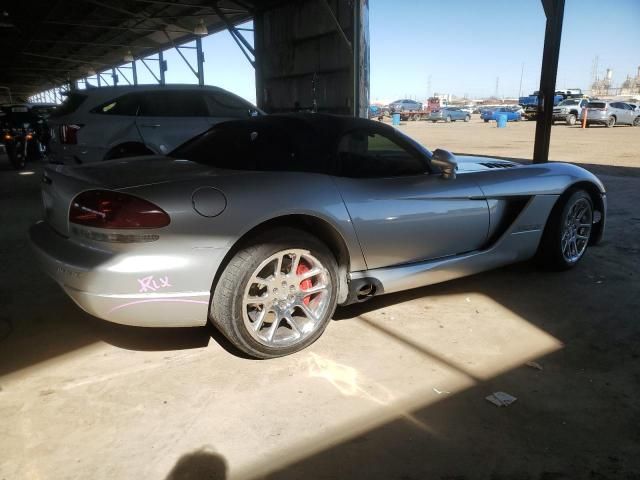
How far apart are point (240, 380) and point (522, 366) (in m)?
1.49

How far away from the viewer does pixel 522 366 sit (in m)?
2.61

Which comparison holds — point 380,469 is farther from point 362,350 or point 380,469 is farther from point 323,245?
point 323,245

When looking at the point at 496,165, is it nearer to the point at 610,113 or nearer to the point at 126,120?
the point at 126,120

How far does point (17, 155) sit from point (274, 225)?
11.6 metres

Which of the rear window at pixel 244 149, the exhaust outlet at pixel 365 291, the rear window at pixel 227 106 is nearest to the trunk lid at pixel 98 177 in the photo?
the rear window at pixel 244 149

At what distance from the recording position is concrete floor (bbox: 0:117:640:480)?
190cm

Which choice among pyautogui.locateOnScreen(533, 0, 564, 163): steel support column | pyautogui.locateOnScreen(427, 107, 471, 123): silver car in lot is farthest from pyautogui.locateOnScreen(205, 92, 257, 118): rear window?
pyautogui.locateOnScreen(427, 107, 471, 123): silver car in lot

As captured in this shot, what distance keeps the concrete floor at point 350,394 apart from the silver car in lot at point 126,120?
3.60 m

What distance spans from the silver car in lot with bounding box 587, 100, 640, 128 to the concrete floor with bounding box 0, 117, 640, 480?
28490 millimetres

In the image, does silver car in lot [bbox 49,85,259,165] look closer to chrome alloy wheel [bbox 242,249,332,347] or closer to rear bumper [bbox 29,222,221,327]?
rear bumper [bbox 29,222,221,327]

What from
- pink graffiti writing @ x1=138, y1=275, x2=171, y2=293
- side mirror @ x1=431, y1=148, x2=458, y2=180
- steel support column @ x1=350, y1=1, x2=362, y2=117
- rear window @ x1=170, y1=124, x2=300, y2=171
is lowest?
pink graffiti writing @ x1=138, y1=275, x2=171, y2=293

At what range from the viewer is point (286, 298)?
105 inches

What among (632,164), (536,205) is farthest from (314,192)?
(632,164)

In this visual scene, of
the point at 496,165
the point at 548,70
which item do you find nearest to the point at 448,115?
the point at 548,70
